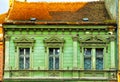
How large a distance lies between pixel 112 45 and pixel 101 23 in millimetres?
1680

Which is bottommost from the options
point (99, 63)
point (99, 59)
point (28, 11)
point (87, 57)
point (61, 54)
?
point (99, 63)

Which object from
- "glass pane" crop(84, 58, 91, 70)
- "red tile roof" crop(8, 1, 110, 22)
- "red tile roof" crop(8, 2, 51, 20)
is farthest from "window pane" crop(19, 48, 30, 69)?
"glass pane" crop(84, 58, 91, 70)

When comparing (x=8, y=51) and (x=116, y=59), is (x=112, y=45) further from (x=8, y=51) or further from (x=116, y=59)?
(x=8, y=51)

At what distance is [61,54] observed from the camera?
1320 inches

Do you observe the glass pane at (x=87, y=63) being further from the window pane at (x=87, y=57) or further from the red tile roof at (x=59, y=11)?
the red tile roof at (x=59, y=11)

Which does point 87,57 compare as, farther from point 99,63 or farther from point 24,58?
point 24,58

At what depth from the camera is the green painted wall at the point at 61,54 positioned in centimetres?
3316

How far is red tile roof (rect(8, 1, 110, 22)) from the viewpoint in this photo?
34.6 m

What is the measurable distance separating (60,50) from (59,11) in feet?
12.0

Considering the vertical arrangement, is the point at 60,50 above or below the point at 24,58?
above

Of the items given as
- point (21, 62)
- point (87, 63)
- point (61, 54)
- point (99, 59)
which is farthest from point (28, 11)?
point (99, 59)

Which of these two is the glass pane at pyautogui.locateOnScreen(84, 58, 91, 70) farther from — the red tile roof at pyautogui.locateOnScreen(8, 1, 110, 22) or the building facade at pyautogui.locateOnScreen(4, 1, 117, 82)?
the red tile roof at pyautogui.locateOnScreen(8, 1, 110, 22)

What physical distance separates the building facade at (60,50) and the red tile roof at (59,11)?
730mm

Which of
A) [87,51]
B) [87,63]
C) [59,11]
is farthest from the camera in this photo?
[59,11]
